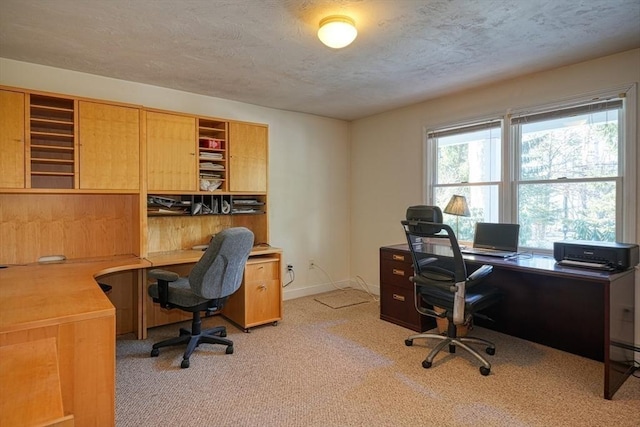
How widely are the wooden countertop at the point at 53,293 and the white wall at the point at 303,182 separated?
171 centimetres

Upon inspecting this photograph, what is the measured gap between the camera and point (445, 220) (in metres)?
4.03

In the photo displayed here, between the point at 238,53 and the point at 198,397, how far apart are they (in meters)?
2.47

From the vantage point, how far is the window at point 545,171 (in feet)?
9.37

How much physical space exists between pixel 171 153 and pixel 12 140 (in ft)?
3.64

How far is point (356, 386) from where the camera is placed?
2404 millimetres

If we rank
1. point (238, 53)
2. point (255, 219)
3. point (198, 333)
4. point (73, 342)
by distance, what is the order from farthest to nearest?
1. point (255, 219)
2. point (198, 333)
3. point (238, 53)
4. point (73, 342)

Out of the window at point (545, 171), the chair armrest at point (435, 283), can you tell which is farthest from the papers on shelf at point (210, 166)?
the window at point (545, 171)

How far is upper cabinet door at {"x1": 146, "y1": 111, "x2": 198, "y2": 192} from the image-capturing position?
3.18 metres

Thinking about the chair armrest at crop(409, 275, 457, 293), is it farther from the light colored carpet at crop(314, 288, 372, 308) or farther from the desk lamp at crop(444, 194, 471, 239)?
the light colored carpet at crop(314, 288, 372, 308)

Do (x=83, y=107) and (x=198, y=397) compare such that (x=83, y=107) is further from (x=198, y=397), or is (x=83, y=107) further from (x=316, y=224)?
(x=316, y=224)

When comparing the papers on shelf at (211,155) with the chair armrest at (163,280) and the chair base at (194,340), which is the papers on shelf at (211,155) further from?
the chair base at (194,340)

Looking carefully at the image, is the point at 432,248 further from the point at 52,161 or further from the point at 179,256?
the point at 52,161

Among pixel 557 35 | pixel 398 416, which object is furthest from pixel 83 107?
pixel 557 35

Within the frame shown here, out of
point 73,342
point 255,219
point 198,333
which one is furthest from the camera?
point 255,219
